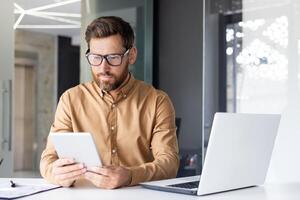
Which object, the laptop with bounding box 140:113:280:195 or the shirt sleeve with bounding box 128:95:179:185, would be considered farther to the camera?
the shirt sleeve with bounding box 128:95:179:185

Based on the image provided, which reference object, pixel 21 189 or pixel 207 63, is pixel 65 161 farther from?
pixel 207 63

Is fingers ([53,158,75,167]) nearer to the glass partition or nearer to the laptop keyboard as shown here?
the laptop keyboard

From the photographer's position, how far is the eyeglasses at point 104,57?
1.88m

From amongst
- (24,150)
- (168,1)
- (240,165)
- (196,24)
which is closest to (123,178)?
(240,165)

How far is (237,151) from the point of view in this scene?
5.18 ft

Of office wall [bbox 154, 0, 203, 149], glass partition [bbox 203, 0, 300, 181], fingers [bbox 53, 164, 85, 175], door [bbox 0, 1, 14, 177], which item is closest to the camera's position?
fingers [bbox 53, 164, 85, 175]

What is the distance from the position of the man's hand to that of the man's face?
0.44 meters

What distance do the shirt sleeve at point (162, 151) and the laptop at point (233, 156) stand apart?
9 cm

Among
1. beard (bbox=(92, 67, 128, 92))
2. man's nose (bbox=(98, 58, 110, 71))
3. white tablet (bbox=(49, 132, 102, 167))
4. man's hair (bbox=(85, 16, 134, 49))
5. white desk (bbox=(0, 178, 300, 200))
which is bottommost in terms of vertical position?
white desk (bbox=(0, 178, 300, 200))

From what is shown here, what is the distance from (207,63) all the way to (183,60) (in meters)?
0.31

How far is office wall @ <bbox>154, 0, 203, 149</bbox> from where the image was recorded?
431cm

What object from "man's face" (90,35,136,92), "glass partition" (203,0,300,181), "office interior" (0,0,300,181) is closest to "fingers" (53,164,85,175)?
"man's face" (90,35,136,92)

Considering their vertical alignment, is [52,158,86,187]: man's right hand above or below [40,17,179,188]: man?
below

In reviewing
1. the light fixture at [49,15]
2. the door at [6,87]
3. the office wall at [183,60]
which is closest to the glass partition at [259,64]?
the office wall at [183,60]
